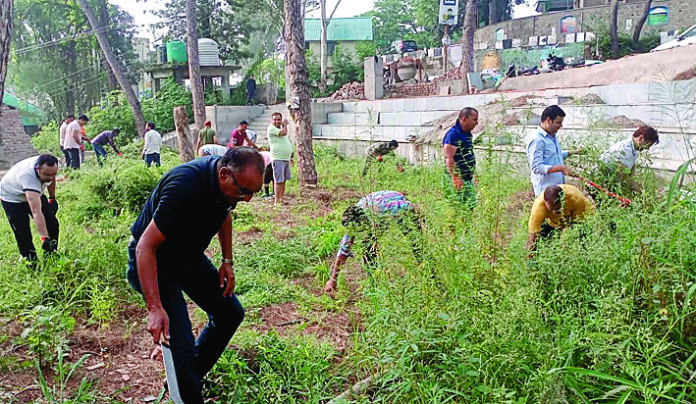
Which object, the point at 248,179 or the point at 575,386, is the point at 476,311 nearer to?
the point at 575,386

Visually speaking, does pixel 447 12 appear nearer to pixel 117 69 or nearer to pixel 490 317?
pixel 117 69

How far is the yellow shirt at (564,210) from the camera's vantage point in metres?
4.00

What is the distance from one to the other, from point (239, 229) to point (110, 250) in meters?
2.21

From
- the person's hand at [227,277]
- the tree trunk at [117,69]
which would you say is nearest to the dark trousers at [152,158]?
the tree trunk at [117,69]

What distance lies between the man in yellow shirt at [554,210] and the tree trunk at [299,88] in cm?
596

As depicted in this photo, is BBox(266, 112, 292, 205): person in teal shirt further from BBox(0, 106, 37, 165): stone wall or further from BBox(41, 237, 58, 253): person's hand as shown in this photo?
BBox(0, 106, 37, 165): stone wall

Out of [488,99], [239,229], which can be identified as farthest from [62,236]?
Result: [488,99]

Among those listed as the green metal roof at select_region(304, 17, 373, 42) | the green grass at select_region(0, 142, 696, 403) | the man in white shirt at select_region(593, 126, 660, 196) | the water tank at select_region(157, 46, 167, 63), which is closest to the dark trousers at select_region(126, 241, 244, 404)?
the green grass at select_region(0, 142, 696, 403)

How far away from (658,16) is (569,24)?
4.52m

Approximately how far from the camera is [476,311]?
289 centimetres

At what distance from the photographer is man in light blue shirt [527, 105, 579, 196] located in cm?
471

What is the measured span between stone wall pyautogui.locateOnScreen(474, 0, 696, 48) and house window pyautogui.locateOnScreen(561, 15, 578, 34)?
175 millimetres

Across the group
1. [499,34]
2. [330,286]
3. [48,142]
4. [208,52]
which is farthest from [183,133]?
[499,34]

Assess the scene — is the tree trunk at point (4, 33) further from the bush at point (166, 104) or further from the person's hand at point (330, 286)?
the bush at point (166, 104)
